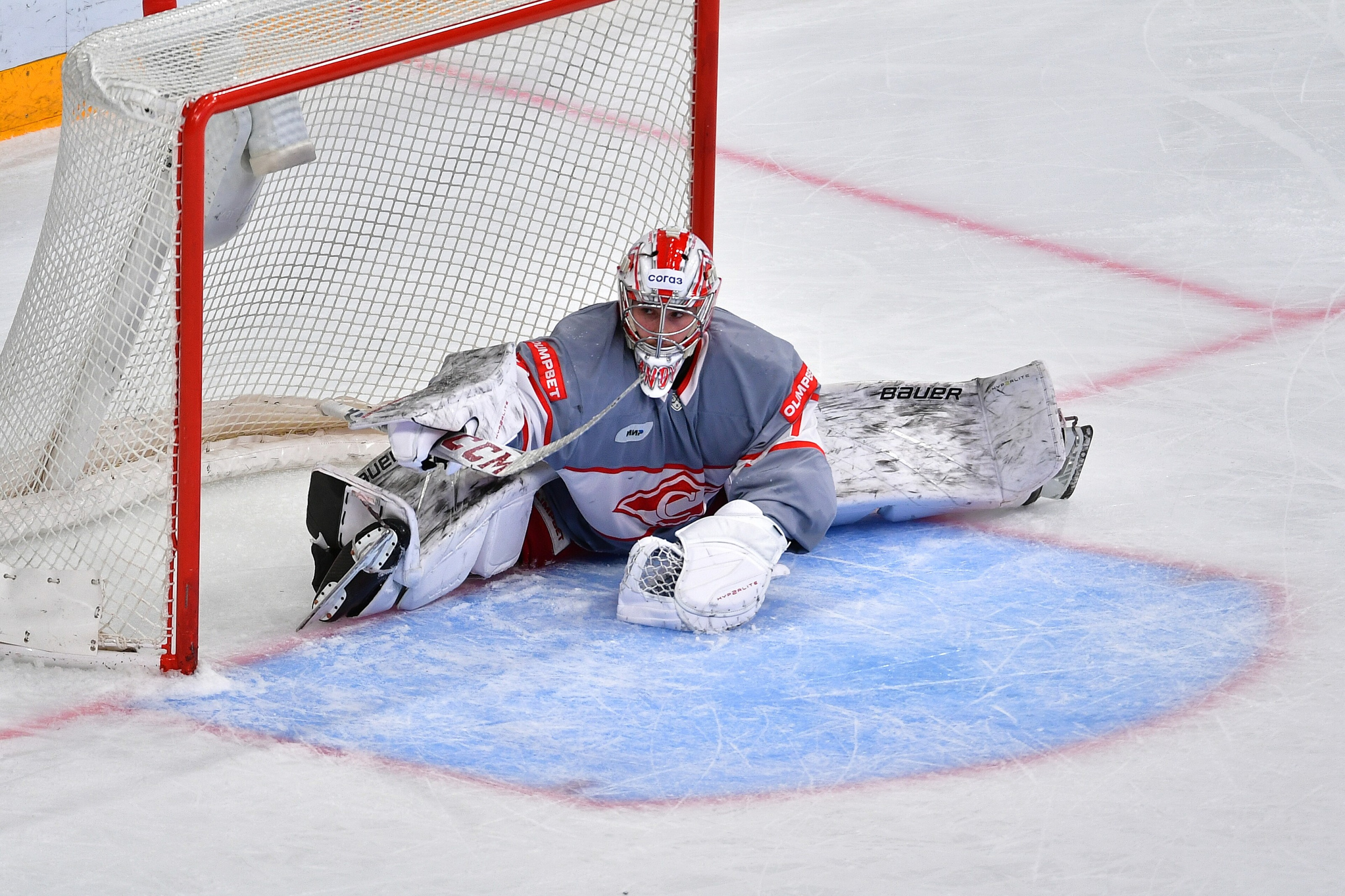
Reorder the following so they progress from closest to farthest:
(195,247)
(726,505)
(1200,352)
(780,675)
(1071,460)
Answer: (195,247), (780,675), (726,505), (1071,460), (1200,352)

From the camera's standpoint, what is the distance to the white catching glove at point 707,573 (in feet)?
11.9

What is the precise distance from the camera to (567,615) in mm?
3758

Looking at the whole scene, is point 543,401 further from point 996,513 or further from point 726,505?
point 996,513

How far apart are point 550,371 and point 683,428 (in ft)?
1.01

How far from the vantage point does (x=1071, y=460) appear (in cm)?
428

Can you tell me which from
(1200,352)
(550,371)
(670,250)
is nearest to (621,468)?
(550,371)

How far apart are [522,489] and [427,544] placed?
247 mm

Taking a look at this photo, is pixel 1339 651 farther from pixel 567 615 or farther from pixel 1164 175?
pixel 1164 175

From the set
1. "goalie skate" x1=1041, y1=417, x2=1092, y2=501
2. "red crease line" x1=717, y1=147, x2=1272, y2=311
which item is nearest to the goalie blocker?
"goalie skate" x1=1041, y1=417, x2=1092, y2=501

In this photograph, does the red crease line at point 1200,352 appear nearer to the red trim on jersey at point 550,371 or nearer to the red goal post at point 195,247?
the red trim on jersey at point 550,371

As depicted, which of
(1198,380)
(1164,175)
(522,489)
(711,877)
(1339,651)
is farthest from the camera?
(1164,175)

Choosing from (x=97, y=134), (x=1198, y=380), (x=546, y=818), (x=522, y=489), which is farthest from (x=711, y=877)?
(x=1198, y=380)

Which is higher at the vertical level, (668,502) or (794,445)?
(794,445)

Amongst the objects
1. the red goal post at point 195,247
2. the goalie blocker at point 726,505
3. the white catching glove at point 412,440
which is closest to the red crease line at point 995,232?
the goalie blocker at point 726,505
